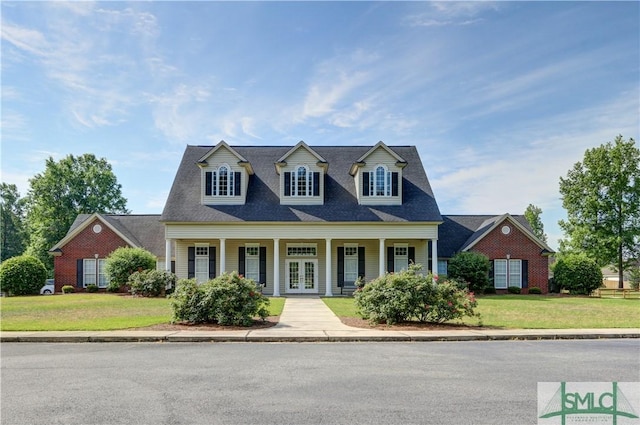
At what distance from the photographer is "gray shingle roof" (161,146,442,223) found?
2725 centimetres

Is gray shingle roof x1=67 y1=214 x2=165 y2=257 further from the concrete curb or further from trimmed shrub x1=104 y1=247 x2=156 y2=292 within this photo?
the concrete curb

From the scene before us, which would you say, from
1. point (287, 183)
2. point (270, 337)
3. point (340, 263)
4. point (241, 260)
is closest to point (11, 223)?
point (241, 260)

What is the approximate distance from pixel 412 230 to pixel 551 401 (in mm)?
21047

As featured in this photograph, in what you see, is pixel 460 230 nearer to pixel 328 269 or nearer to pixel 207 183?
pixel 328 269

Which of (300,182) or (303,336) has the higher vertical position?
(300,182)

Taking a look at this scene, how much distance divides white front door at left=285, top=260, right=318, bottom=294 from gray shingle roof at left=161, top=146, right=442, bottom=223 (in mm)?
3407

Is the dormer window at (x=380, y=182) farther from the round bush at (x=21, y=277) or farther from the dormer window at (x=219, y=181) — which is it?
the round bush at (x=21, y=277)

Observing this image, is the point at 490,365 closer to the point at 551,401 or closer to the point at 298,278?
the point at 551,401

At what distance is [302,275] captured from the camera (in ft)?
95.7

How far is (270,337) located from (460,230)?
2376 centimetres

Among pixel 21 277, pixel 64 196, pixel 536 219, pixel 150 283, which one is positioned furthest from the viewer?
pixel 536 219

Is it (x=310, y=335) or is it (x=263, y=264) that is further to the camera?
(x=263, y=264)

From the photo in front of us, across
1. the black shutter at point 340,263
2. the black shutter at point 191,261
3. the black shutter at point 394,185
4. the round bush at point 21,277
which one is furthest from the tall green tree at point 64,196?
the black shutter at point 394,185

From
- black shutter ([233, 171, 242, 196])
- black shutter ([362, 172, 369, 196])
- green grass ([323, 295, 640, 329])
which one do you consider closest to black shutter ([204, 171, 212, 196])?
black shutter ([233, 171, 242, 196])
